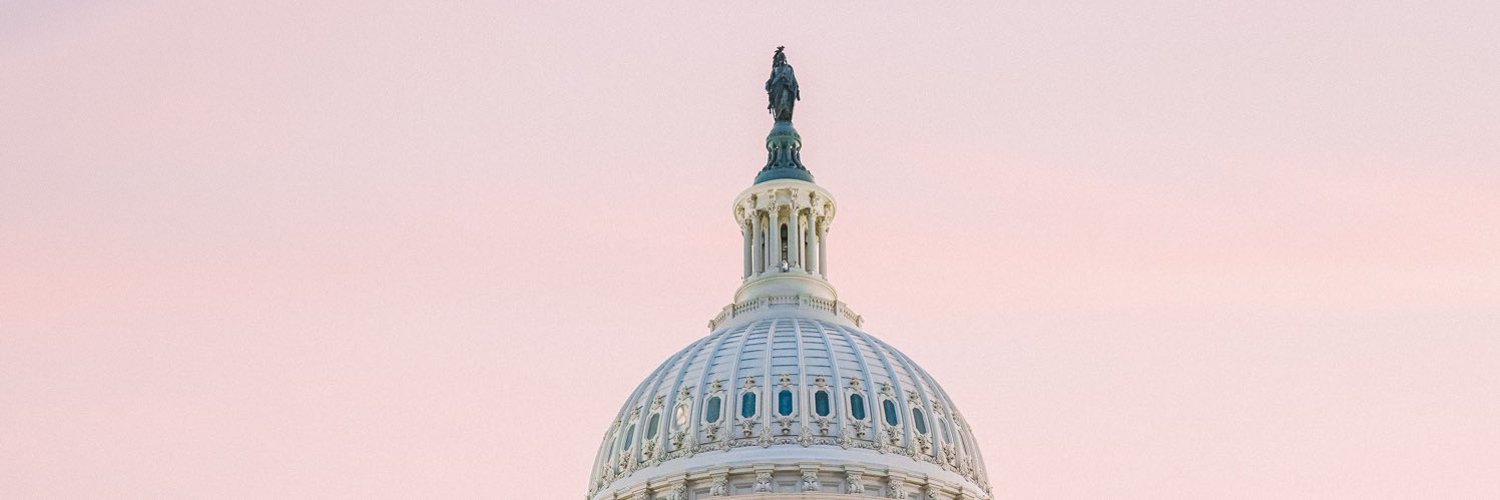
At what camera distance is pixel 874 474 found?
94500 millimetres

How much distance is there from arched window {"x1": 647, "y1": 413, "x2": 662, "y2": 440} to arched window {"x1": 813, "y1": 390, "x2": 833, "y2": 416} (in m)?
6.60

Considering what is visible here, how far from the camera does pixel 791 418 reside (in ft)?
315

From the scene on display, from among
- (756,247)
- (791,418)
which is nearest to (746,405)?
(791,418)

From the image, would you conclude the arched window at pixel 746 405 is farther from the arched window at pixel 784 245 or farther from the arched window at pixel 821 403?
the arched window at pixel 784 245

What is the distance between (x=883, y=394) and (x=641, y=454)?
10253 millimetres

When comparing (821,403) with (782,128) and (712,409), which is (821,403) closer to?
(712,409)

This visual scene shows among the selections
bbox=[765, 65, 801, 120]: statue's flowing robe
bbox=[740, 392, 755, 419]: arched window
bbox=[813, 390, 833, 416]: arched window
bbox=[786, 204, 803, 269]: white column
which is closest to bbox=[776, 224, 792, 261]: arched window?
bbox=[786, 204, 803, 269]: white column

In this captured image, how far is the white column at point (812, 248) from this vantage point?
109 m

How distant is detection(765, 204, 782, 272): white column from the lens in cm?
10825

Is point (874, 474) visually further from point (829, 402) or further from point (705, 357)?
point (705, 357)

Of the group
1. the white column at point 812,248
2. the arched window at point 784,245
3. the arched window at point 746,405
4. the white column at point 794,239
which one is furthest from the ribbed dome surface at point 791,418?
the arched window at point 784,245

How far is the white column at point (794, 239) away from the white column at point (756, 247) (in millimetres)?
1189

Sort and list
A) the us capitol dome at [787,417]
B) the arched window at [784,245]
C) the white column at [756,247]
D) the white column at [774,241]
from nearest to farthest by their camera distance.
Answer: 1. the us capitol dome at [787,417]
2. the white column at [774,241]
3. the white column at [756,247]
4. the arched window at [784,245]

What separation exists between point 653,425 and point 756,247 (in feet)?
43.9
